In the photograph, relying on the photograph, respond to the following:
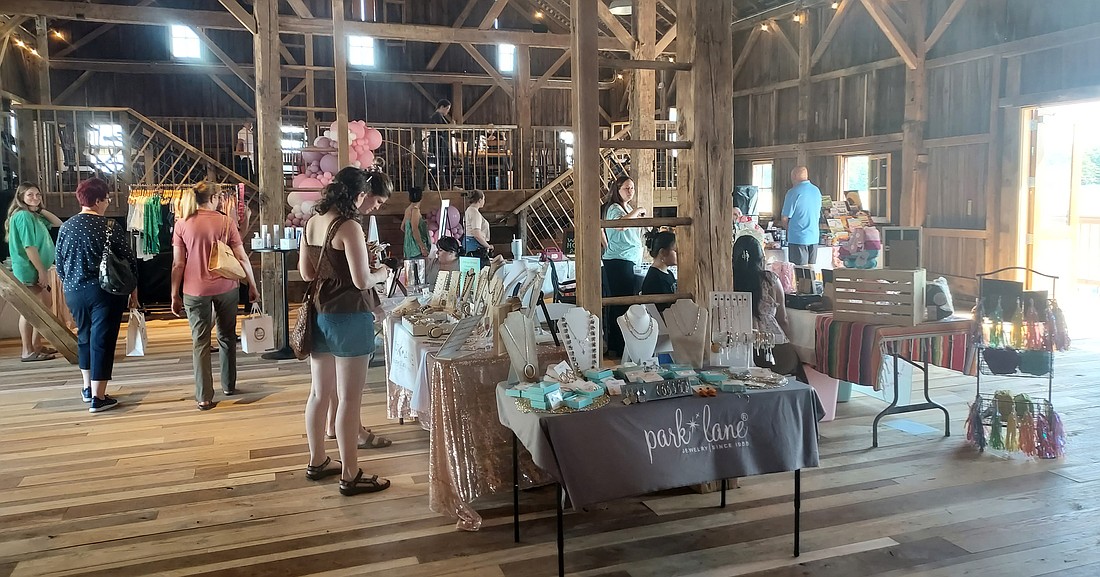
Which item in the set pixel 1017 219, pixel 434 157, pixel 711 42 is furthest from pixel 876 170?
pixel 711 42

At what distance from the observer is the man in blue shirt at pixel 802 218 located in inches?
308

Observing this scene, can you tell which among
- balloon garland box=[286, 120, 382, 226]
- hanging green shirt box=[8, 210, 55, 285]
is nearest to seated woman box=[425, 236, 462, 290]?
balloon garland box=[286, 120, 382, 226]

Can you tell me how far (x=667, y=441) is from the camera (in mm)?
2779

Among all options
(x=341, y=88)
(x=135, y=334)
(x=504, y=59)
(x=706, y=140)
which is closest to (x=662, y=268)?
(x=706, y=140)

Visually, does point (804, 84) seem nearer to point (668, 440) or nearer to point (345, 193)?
point (345, 193)

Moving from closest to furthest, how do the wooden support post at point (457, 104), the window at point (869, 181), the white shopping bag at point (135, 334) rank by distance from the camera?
1. the white shopping bag at point (135, 334)
2. the window at point (869, 181)
3. the wooden support post at point (457, 104)

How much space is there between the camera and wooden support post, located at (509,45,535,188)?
13375 millimetres

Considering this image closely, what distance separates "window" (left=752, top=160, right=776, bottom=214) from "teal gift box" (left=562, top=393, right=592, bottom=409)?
12644 millimetres

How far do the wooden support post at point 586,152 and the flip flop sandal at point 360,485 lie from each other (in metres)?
1.31

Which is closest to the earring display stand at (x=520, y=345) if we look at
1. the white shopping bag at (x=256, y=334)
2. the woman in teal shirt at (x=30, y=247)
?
the white shopping bag at (x=256, y=334)

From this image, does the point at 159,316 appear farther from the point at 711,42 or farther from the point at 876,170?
the point at 876,170

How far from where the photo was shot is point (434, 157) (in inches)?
586

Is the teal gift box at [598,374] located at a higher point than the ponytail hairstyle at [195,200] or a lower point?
lower

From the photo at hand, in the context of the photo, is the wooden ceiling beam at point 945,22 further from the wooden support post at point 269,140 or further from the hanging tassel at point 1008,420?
the wooden support post at point 269,140
